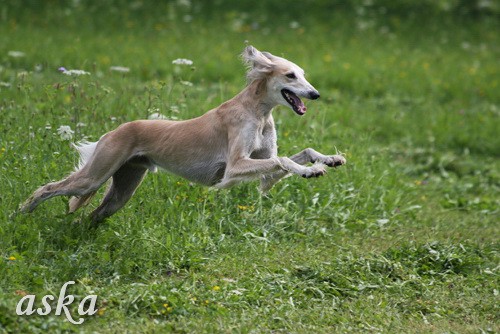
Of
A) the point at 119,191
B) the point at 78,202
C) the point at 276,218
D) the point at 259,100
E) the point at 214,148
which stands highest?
the point at 259,100

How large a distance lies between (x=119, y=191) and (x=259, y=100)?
156 cm

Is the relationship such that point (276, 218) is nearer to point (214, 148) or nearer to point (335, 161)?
point (214, 148)

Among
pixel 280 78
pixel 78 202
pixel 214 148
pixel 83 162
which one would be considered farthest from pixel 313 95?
pixel 78 202

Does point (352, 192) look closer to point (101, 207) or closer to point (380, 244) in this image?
point (380, 244)

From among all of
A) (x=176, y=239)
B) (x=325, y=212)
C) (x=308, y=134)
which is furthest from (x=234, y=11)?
(x=176, y=239)

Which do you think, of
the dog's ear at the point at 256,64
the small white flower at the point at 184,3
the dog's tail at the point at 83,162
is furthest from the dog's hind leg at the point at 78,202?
the small white flower at the point at 184,3

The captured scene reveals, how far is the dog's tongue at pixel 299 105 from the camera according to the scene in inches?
276

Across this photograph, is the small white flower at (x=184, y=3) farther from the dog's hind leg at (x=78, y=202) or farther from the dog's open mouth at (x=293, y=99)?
the dog's open mouth at (x=293, y=99)

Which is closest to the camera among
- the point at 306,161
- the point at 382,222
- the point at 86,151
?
the point at 306,161

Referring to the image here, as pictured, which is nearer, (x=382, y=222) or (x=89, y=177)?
(x=89, y=177)

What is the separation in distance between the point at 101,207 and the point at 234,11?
11666 millimetres

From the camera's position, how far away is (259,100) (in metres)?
7.26

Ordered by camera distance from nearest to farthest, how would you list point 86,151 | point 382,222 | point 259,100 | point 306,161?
point 259,100, point 306,161, point 86,151, point 382,222

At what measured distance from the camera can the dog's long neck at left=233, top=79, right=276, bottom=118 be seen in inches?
285
